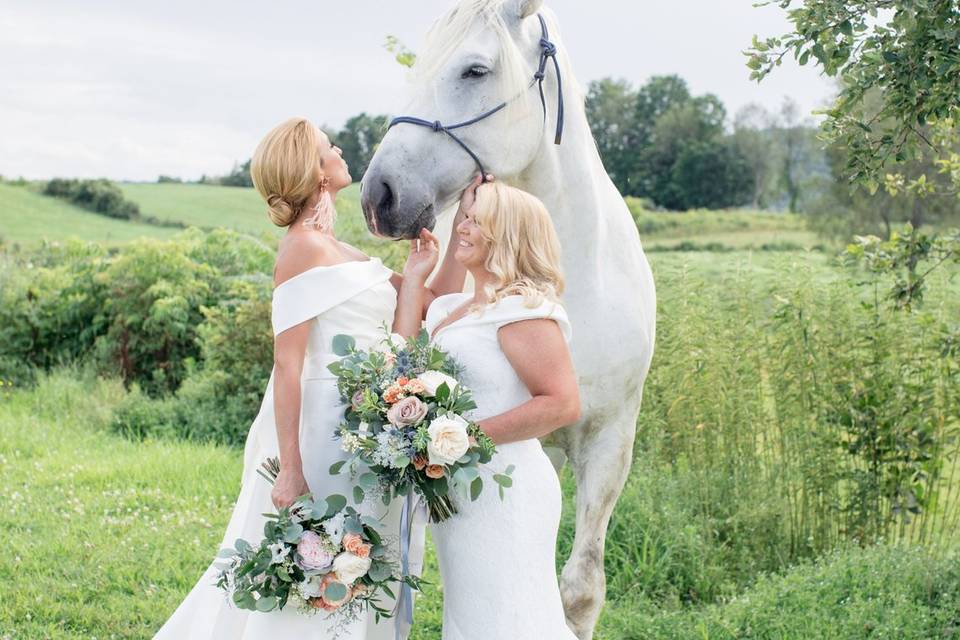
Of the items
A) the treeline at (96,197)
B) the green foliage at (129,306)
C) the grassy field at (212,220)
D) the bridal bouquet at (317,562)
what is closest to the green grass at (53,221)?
the grassy field at (212,220)

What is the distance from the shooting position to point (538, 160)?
279 centimetres

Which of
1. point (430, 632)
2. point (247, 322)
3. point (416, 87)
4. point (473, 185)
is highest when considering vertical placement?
point (416, 87)

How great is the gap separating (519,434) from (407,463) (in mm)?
291

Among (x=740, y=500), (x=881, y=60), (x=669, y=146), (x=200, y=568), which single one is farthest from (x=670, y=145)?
(x=881, y=60)

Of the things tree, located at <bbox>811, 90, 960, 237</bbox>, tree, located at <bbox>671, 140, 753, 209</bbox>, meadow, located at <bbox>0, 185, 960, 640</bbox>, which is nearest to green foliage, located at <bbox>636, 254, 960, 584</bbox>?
meadow, located at <bbox>0, 185, 960, 640</bbox>

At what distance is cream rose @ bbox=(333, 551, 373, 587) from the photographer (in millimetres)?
2324

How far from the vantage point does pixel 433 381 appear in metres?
2.20

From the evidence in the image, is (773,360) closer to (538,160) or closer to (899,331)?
(899,331)

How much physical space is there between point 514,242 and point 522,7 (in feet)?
2.46

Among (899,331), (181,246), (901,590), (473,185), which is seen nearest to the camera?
(473,185)

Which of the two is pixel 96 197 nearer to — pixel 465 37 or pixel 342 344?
pixel 465 37

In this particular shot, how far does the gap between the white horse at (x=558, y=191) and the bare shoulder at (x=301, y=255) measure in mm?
177

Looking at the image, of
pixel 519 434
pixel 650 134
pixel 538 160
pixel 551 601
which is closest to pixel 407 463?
pixel 519 434

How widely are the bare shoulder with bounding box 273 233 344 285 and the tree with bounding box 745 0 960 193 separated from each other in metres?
1.57
